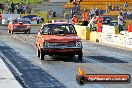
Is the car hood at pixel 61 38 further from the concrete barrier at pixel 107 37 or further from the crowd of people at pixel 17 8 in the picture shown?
the crowd of people at pixel 17 8

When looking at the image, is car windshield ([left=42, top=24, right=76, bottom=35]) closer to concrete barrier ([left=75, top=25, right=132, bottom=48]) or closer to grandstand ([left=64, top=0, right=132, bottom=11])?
concrete barrier ([left=75, top=25, right=132, bottom=48])

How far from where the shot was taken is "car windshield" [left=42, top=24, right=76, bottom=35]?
19.6 m

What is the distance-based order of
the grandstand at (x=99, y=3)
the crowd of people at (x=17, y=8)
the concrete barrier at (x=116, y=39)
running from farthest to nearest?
the grandstand at (x=99, y=3) < the crowd of people at (x=17, y=8) < the concrete barrier at (x=116, y=39)

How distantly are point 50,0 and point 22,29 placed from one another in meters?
35.5

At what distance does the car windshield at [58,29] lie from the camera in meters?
19.6

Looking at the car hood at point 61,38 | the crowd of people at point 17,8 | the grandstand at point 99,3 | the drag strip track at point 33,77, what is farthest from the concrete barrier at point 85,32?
the grandstand at point 99,3

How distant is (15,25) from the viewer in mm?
42781

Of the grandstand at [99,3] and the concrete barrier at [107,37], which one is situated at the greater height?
the grandstand at [99,3]

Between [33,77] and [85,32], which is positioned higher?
[33,77]

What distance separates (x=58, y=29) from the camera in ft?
64.8

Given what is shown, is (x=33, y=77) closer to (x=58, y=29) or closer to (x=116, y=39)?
(x=58, y=29)

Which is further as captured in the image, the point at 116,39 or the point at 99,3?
the point at 99,3

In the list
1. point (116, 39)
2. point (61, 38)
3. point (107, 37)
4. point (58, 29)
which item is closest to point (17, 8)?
point (107, 37)

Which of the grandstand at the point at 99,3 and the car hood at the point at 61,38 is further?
the grandstand at the point at 99,3
